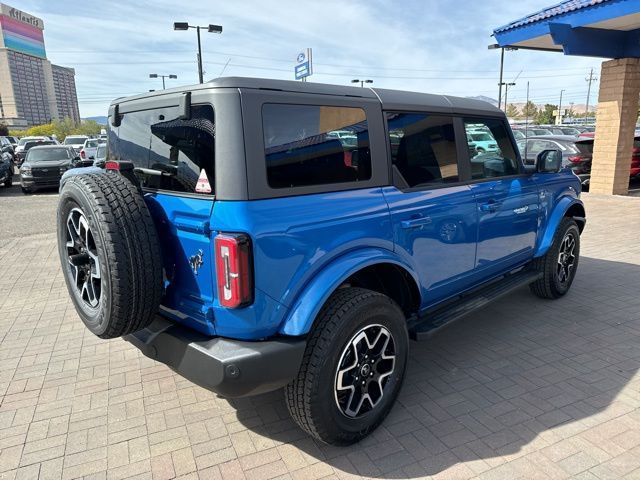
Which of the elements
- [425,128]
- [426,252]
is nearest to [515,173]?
[425,128]

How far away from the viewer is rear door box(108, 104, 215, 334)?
232cm

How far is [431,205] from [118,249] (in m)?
1.96

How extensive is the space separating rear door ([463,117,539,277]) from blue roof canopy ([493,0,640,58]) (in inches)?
274

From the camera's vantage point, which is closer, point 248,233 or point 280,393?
point 248,233

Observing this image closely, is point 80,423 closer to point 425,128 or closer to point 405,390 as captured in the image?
point 405,390

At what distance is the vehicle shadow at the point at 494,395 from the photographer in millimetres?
2645

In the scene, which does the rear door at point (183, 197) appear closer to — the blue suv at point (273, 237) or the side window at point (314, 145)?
the blue suv at point (273, 237)

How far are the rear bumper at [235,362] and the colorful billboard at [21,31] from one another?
419 ft

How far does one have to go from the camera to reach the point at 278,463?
257 centimetres

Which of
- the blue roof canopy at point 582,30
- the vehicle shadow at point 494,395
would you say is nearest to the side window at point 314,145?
the vehicle shadow at point 494,395

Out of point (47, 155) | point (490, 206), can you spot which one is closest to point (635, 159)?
point (490, 206)

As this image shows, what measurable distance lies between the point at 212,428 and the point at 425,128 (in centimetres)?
245

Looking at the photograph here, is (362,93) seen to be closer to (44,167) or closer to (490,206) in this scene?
(490,206)

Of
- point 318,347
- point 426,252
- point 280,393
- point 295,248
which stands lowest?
point 280,393
